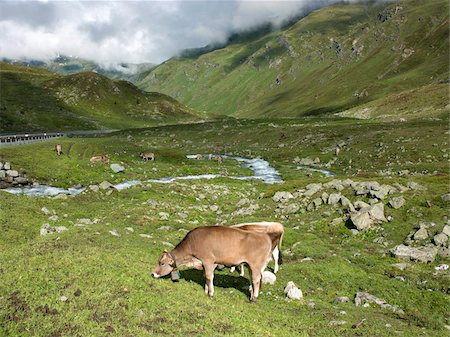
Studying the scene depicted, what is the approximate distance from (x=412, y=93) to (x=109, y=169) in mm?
150775

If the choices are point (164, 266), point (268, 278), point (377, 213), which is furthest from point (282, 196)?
point (164, 266)

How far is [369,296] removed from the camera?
19.6m

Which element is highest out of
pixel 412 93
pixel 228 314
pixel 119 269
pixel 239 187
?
pixel 412 93

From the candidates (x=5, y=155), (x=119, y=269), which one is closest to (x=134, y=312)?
(x=119, y=269)

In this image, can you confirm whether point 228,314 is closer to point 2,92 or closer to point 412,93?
point 412,93

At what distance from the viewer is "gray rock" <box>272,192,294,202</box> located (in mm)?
41281

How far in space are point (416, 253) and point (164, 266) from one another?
17.2 m

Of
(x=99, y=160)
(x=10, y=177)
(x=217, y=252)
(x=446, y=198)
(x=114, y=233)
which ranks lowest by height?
(x=10, y=177)

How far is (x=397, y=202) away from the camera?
31.8 metres

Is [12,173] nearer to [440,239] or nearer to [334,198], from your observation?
[334,198]

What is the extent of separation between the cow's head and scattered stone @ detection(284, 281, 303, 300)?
607cm

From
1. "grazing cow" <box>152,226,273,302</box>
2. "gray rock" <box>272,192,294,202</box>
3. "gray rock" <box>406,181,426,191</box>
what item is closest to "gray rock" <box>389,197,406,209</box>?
"gray rock" <box>406,181,426,191</box>

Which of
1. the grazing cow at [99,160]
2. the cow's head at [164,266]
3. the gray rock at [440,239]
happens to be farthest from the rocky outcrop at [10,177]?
the gray rock at [440,239]

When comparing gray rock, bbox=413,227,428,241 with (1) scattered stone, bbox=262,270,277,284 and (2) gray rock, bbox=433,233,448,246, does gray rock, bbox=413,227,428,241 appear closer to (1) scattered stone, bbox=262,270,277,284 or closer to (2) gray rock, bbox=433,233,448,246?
(2) gray rock, bbox=433,233,448,246
